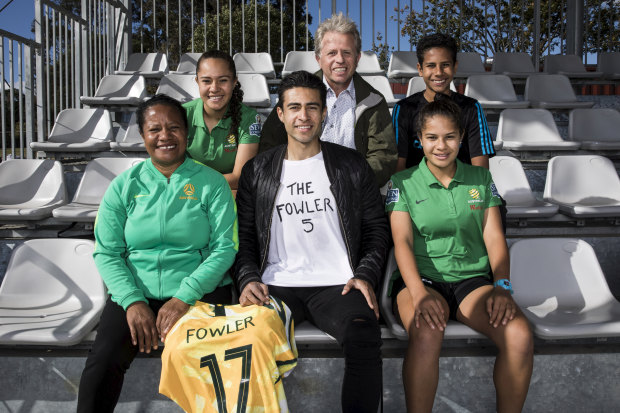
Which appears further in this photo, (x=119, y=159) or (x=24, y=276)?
(x=119, y=159)

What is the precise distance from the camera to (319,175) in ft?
5.91

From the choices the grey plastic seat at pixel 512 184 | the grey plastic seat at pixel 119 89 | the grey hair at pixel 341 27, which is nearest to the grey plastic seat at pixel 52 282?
the grey hair at pixel 341 27

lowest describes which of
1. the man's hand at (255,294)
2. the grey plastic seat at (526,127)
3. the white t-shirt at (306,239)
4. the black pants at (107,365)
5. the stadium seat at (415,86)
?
the black pants at (107,365)

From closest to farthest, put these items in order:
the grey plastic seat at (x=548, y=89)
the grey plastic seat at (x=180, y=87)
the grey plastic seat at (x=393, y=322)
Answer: the grey plastic seat at (x=393, y=322) < the grey plastic seat at (x=180, y=87) < the grey plastic seat at (x=548, y=89)

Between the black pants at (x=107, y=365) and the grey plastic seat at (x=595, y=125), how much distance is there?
354 cm

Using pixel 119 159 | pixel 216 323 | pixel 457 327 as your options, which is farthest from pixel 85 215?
pixel 457 327

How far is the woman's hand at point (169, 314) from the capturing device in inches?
60.1

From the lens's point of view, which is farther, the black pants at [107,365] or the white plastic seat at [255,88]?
the white plastic seat at [255,88]

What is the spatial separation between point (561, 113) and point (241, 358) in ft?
13.2

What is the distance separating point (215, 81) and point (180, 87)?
2133 mm

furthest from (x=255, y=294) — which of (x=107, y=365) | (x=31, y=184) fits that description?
(x=31, y=184)

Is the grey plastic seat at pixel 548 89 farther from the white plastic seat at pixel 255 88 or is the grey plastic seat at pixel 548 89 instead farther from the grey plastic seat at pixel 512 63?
the white plastic seat at pixel 255 88

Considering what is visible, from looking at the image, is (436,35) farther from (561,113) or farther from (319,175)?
(561,113)

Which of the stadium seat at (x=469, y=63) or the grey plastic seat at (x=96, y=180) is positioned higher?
the stadium seat at (x=469, y=63)
